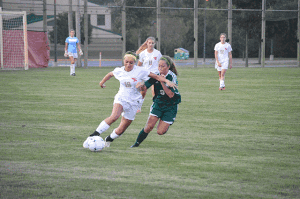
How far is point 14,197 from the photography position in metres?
4.06

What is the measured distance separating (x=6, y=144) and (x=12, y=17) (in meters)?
22.4

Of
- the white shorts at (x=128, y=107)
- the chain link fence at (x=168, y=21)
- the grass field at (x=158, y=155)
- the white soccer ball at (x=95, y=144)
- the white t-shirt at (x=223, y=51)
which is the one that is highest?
the chain link fence at (x=168, y=21)

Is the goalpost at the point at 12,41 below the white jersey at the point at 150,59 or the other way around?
the other way around

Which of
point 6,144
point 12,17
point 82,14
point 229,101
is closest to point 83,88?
point 229,101

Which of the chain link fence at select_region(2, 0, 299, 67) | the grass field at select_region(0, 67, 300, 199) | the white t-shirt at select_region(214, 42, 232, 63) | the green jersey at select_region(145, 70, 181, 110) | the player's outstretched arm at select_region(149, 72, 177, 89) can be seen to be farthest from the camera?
the chain link fence at select_region(2, 0, 299, 67)

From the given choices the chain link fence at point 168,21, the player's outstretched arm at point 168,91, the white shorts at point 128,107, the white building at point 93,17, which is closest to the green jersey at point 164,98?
the player's outstretched arm at point 168,91

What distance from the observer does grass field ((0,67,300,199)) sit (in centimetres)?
434

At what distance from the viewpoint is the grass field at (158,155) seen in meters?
4.34

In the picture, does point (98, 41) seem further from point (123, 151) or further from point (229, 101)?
point (123, 151)

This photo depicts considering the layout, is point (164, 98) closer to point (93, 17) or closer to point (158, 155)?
point (158, 155)

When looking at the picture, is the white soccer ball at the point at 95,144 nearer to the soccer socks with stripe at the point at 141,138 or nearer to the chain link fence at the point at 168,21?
the soccer socks with stripe at the point at 141,138

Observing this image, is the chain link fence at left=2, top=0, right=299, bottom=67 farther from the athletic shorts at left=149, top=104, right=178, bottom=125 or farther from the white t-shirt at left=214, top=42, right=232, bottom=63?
the athletic shorts at left=149, top=104, right=178, bottom=125

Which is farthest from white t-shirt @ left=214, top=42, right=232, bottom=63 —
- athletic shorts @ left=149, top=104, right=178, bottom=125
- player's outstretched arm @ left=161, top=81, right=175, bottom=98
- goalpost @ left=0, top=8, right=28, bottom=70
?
goalpost @ left=0, top=8, right=28, bottom=70

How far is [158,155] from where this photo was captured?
5.85 metres
